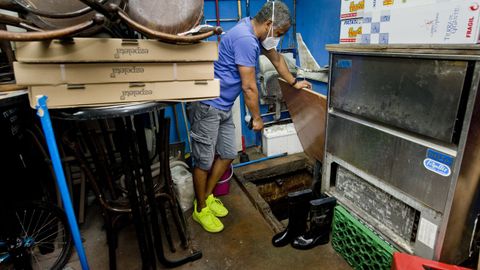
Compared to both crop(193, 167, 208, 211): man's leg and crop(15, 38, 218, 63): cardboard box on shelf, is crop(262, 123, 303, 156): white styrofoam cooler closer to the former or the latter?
crop(193, 167, 208, 211): man's leg

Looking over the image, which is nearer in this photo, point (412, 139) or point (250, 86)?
point (412, 139)

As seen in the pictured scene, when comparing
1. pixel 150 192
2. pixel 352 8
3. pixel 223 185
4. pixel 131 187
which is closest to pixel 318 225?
pixel 223 185

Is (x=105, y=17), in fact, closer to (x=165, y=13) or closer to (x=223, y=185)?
(x=165, y=13)

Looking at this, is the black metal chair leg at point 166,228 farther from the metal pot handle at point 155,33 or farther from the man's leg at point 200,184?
the metal pot handle at point 155,33

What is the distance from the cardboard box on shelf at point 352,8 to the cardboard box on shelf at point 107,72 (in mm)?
935

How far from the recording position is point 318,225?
77.3 inches

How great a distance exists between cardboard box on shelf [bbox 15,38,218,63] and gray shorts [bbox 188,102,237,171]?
85cm

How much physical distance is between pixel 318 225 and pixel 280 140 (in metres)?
1.64

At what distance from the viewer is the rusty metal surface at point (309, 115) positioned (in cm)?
196

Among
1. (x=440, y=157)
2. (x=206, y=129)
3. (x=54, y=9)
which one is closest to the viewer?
(x=54, y=9)

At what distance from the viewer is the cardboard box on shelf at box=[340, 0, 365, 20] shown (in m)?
1.54

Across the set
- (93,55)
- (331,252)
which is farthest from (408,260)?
(93,55)

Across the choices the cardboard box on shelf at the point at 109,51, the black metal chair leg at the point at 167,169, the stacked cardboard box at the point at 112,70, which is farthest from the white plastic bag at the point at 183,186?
the cardboard box on shelf at the point at 109,51

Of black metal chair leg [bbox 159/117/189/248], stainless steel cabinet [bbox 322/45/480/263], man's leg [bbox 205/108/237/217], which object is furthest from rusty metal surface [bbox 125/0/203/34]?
man's leg [bbox 205/108/237/217]
